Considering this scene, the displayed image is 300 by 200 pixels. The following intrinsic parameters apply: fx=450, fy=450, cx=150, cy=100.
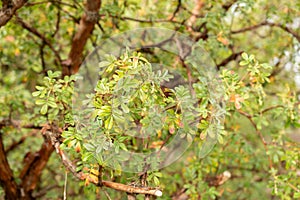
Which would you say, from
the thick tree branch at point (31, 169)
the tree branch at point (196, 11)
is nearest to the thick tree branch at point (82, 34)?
the thick tree branch at point (31, 169)

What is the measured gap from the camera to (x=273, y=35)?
3197mm

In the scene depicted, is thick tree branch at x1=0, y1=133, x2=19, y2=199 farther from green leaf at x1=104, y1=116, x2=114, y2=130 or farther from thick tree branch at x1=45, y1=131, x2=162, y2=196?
green leaf at x1=104, y1=116, x2=114, y2=130

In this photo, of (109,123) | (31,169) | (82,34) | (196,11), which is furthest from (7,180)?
(196,11)

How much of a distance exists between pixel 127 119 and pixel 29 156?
1249mm

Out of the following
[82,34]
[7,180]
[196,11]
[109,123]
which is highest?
[196,11]

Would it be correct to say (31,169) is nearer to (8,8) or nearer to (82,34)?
(82,34)

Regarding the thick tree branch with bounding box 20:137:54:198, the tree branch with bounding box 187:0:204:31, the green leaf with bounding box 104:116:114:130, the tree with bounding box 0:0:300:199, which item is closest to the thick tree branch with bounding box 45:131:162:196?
the tree with bounding box 0:0:300:199

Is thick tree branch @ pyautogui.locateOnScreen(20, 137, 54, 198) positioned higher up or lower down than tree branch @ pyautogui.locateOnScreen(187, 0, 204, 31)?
lower down

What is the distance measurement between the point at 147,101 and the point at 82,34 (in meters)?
1.21

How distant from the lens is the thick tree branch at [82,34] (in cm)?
238

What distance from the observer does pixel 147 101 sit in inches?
54.4

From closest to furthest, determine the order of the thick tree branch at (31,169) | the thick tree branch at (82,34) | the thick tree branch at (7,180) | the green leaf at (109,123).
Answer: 1. the green leaf at (109,123)
2. the thick tree branch at (7,180)
3. the thick tree branch at (82,34)
4. the thick tree branch at (31,169)

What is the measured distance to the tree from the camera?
1.44 meters

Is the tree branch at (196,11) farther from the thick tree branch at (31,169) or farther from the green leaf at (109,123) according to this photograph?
the green leaf at (109,123)
